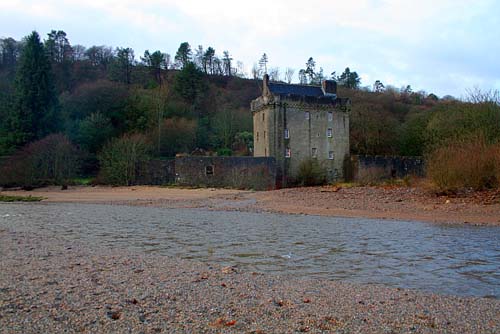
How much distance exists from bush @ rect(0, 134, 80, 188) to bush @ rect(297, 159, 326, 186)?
19.3 metres

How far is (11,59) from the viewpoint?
73.1 meters

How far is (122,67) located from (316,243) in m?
65.2

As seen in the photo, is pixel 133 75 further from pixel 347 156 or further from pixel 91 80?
pixel 347 156

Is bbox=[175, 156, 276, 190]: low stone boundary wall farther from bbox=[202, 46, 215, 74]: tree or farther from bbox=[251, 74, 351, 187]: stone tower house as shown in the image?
bbox=[202, 46, 215, 74]: tree

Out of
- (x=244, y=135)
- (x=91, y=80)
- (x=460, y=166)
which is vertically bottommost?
(x=460, y=166)

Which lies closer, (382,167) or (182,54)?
(382,167)

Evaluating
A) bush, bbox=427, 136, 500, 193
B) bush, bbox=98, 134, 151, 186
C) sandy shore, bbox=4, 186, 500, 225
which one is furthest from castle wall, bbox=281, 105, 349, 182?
bush, bbox=427, 136, 500, 193

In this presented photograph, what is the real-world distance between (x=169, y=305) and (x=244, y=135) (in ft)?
157

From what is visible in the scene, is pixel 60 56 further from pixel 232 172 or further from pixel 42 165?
pixel 232 172

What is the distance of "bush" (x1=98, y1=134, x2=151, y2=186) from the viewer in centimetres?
3906

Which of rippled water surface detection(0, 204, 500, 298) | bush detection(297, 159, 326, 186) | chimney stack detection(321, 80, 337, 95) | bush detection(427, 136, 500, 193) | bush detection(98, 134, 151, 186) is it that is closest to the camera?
rippled water surface detection(0, 204, 500, 298)

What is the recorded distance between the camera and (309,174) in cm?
3866

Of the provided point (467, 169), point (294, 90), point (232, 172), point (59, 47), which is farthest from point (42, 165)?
point (59, 47)

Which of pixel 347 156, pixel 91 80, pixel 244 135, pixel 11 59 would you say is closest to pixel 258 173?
pixel 347 156
